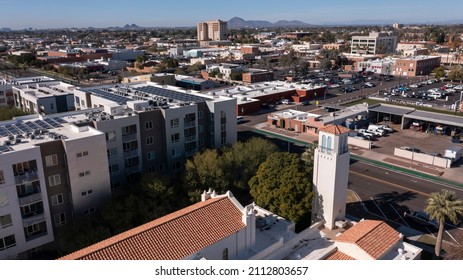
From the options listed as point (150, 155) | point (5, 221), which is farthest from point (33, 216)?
point (150, 155)

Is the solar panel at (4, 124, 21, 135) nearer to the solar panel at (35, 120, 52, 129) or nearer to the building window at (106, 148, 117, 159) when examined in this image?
the solar panel at (35, 120, 52, 129)

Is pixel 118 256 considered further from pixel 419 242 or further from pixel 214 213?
pixel 419 242

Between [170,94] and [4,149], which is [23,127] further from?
[170,94]

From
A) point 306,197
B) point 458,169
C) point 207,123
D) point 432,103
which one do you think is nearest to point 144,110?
point 207,123

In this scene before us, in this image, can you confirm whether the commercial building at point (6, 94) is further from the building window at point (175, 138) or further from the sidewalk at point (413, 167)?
the sidewalk at point (413, 167)

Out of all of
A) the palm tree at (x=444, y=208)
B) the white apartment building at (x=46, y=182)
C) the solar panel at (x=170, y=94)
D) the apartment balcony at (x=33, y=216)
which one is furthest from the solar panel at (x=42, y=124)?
the palm tree at (x=444, y=208)

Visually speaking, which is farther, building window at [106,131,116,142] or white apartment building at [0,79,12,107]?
white apartment building at [0,79,12,107]

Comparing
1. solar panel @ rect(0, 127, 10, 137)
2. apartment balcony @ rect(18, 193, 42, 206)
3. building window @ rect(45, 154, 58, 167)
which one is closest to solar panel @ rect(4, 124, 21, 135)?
solar panel @ rect(0, 127, 10, 137)
